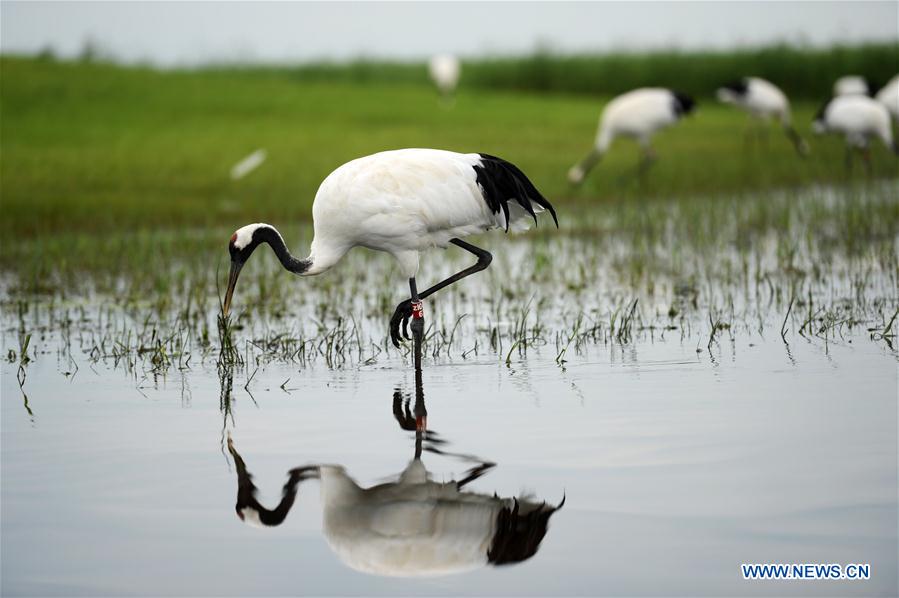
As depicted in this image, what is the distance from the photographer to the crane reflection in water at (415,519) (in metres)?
4.34

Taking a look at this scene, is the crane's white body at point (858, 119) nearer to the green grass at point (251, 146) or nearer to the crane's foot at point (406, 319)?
the green grass at point (251, 146)

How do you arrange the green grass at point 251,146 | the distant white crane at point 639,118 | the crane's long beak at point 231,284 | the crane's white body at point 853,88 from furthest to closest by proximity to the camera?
the crane's white body at point 853,88 → the distant white crane at point 639,118 → the green grass at point 251,146 → the crane's long beak at point 231,284

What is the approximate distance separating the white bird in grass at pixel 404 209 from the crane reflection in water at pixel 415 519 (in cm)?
261

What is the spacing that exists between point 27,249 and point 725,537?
34.3 feet

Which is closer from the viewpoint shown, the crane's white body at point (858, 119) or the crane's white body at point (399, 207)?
the crane's white body at point (399, 207)

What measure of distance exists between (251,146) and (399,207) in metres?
13.2

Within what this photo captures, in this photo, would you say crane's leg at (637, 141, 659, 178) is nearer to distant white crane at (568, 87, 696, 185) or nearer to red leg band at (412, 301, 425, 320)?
distant white crane at (568, 87, 696, 185)

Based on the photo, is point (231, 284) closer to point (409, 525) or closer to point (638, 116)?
point (409, 525)

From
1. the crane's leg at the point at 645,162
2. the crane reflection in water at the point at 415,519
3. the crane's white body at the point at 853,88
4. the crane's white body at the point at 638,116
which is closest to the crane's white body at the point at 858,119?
the crane's white body at the point at 638,116

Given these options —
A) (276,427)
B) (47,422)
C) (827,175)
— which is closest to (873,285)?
(276,427)

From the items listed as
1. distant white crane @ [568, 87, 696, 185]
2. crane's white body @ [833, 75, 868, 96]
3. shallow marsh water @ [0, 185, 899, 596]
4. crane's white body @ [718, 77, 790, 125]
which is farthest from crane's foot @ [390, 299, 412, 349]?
crane's white body @ [833, 75, 868, 96]

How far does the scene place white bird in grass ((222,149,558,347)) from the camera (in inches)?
313

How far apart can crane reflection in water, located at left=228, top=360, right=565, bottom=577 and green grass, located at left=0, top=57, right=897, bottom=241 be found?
916 centimetres

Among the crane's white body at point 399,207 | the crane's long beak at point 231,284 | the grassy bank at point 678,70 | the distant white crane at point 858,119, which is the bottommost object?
the crane's long beak at point 231,284
